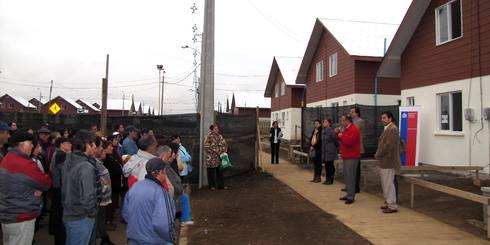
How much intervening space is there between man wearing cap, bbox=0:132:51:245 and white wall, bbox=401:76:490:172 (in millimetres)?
11286

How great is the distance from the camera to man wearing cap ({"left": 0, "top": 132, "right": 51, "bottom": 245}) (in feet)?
15.0

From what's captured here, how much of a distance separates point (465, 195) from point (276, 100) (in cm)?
3449

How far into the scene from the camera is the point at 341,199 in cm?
960

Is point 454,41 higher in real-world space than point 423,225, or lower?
higher

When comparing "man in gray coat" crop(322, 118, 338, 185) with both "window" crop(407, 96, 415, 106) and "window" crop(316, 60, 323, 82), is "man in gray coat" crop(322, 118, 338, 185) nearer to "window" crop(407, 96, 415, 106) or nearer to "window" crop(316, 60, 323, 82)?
"window" crop(407, 96, 415, 106)

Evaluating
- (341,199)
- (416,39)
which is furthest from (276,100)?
(341,199)

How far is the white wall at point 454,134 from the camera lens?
12.2m

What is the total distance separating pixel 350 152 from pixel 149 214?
636 centimetres

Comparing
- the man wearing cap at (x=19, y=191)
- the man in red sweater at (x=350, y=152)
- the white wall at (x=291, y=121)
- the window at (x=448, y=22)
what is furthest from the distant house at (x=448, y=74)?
the white wall at (x=291, y=121)

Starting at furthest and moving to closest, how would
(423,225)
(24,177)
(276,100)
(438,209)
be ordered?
(276,100) < (438,209) < (423,225) < (24,177)

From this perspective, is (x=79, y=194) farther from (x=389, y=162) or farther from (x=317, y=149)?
(x=317, y=149)

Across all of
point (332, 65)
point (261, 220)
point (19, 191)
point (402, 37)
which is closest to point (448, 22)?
point (402, 37)

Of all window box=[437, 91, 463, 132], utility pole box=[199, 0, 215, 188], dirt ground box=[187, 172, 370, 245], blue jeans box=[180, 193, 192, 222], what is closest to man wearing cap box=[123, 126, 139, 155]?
blue jeans box=[180, 193, 192, 222]

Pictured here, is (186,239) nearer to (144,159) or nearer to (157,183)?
(144,159)
